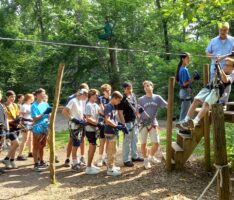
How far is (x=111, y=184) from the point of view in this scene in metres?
7.05

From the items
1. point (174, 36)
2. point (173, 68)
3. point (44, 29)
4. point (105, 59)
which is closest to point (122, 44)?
point (105, 59)

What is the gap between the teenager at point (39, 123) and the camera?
7.98m

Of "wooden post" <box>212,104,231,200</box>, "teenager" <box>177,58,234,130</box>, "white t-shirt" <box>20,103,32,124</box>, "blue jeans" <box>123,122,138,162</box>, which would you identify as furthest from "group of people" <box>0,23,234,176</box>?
"wooden post" <box>212,104,231,200</box>

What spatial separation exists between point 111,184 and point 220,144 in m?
3.23

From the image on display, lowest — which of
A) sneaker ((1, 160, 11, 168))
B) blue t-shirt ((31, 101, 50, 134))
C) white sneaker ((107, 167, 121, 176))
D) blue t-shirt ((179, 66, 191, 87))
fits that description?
white sneaker ((107, 167, 121, 176))

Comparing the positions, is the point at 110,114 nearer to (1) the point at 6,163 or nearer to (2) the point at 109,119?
(2) the point at 109,119

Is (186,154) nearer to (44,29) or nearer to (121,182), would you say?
(121,182)

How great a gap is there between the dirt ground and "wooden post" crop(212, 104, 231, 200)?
2.03 m

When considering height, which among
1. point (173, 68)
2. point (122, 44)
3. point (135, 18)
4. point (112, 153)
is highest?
point (135, 18)

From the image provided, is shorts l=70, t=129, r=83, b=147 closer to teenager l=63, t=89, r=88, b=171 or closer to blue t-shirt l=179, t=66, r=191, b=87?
teenager l=63, t=89, r=88, b=171

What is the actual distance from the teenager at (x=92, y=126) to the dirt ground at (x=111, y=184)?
0.67 ft

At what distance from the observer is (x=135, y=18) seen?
71.9 feet

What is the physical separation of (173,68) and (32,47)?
1201cm

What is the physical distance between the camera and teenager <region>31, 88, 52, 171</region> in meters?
7.98
